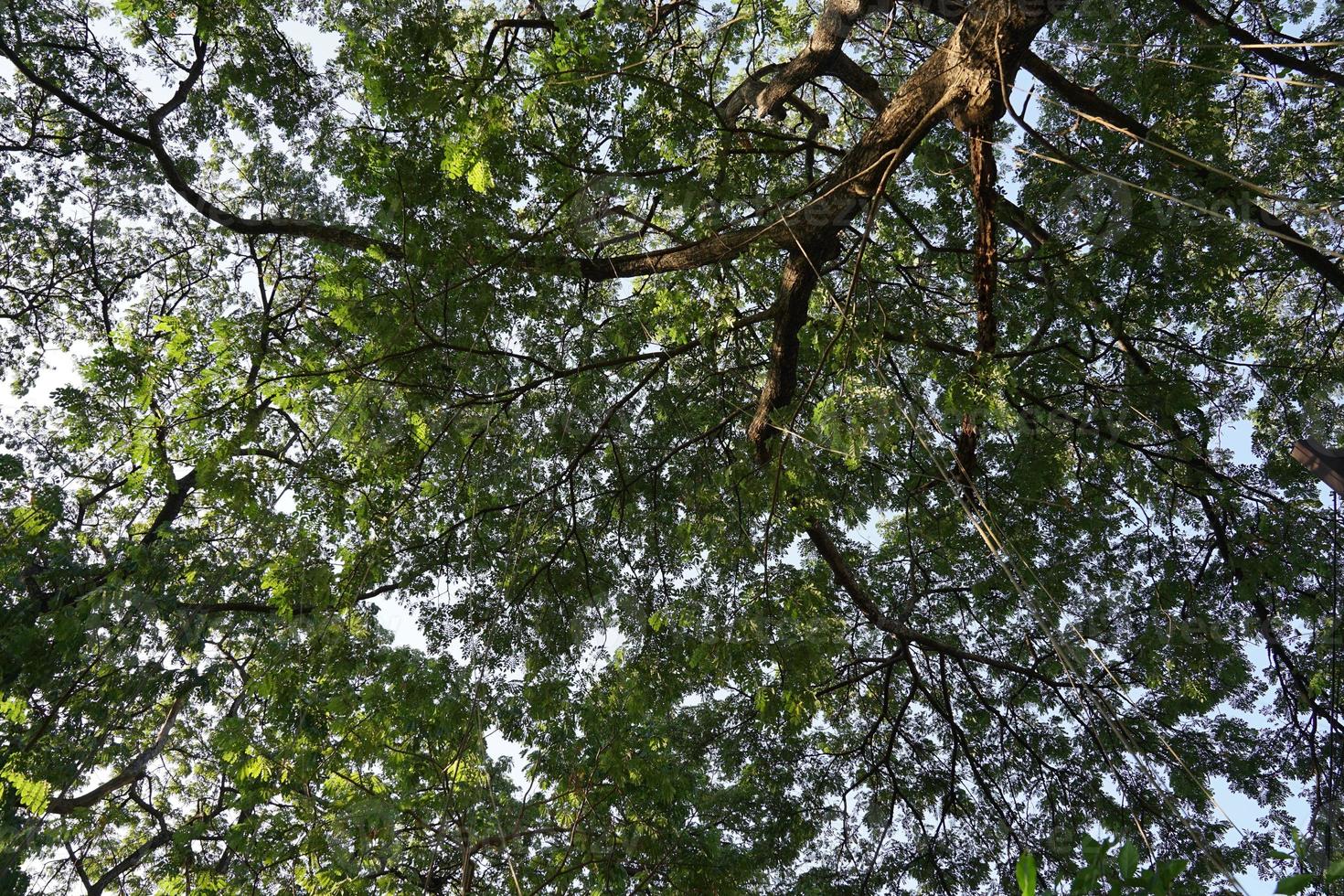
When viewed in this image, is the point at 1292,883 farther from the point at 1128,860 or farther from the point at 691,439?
the point at 691,439

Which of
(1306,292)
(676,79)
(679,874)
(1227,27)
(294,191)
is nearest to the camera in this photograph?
(676,79)

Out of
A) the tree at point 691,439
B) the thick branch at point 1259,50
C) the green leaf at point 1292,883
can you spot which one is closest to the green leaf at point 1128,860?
the green leaf at point 1292,883

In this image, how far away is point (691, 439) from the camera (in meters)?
4.82

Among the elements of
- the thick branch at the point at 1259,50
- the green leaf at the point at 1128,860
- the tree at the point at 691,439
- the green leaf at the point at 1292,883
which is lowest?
the green leaf at the point at 1292,883

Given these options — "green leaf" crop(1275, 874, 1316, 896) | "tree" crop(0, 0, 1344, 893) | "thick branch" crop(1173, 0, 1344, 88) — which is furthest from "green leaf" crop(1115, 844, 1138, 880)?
"thick branch" crop(1173, 0, 1344, 88)

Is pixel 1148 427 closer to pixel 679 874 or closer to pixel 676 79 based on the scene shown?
pixel 676 79

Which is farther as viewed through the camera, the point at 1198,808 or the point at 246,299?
the point at 246,299

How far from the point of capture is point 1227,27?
413 cm

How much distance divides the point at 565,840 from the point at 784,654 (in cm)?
214

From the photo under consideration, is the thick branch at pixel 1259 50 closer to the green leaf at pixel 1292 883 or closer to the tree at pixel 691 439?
the tree at pixel 691 439

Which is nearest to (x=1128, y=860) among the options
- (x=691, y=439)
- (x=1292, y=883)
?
(x=1292, y=883)

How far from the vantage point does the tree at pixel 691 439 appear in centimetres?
369

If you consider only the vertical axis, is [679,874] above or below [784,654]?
below

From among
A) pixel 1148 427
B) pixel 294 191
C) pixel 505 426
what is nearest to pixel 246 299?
pixel 294 191
